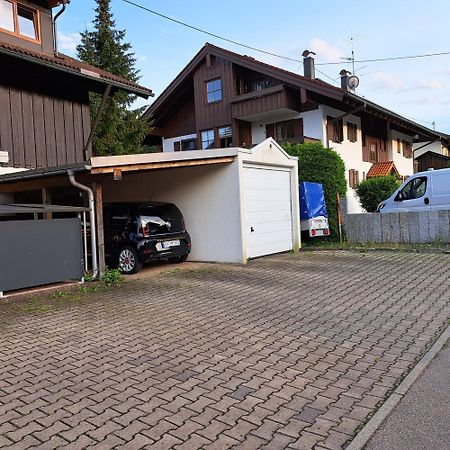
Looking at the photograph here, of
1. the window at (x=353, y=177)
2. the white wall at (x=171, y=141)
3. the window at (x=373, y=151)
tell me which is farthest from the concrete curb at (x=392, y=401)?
the window at (x=373, y=151)

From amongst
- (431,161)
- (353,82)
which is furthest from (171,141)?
(431,161)

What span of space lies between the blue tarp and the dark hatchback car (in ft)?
16.2

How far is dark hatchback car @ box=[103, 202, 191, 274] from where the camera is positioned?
9.99 m

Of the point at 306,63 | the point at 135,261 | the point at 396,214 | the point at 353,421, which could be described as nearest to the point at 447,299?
the point at 353,421

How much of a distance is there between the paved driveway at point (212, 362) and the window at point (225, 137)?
684 inches

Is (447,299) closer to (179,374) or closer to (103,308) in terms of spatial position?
(179,374)

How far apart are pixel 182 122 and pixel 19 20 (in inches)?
644

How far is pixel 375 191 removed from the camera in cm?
1727

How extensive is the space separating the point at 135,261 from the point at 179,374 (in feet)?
20.3

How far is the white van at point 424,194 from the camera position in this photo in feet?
44.9

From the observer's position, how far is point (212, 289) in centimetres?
809

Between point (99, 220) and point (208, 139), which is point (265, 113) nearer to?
point (208, 139)

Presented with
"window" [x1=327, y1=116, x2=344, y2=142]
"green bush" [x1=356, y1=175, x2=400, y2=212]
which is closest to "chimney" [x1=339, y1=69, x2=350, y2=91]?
"window" [x1=327, y1=116, x2=344, y2=142]

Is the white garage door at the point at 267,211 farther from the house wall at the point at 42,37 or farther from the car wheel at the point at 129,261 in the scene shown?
the house wall at the point at 42,37
